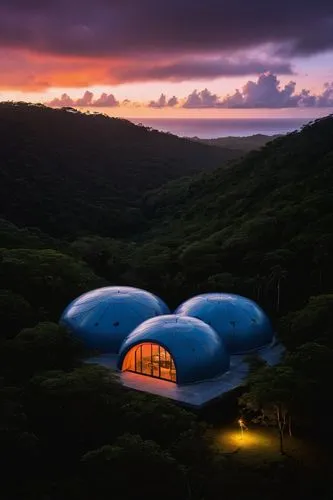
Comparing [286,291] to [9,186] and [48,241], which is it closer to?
[48,241]

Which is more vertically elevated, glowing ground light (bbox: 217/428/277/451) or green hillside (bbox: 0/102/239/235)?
green hillside (bbox: 0/102/239/235)

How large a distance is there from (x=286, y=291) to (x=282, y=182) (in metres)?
34.0

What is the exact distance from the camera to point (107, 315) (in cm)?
3969

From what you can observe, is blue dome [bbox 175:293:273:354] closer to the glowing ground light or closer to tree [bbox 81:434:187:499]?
the glowing ground light

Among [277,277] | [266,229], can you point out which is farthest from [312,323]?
[266,229]

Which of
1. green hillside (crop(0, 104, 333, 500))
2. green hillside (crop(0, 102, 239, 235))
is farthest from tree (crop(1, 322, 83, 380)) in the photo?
green hillside (crop(0, 102, 239, 235))

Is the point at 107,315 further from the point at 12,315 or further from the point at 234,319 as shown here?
the point at 234,319

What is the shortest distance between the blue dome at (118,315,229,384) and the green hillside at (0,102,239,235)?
191 ft

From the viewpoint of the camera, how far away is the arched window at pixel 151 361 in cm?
3378

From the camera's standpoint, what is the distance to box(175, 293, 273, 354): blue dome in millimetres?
39438

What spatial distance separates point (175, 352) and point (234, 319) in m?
7.96

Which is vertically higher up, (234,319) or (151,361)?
(234,319)

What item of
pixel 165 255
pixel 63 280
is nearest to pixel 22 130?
pixel 165 255

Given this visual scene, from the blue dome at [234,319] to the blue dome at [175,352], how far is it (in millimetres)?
3623
